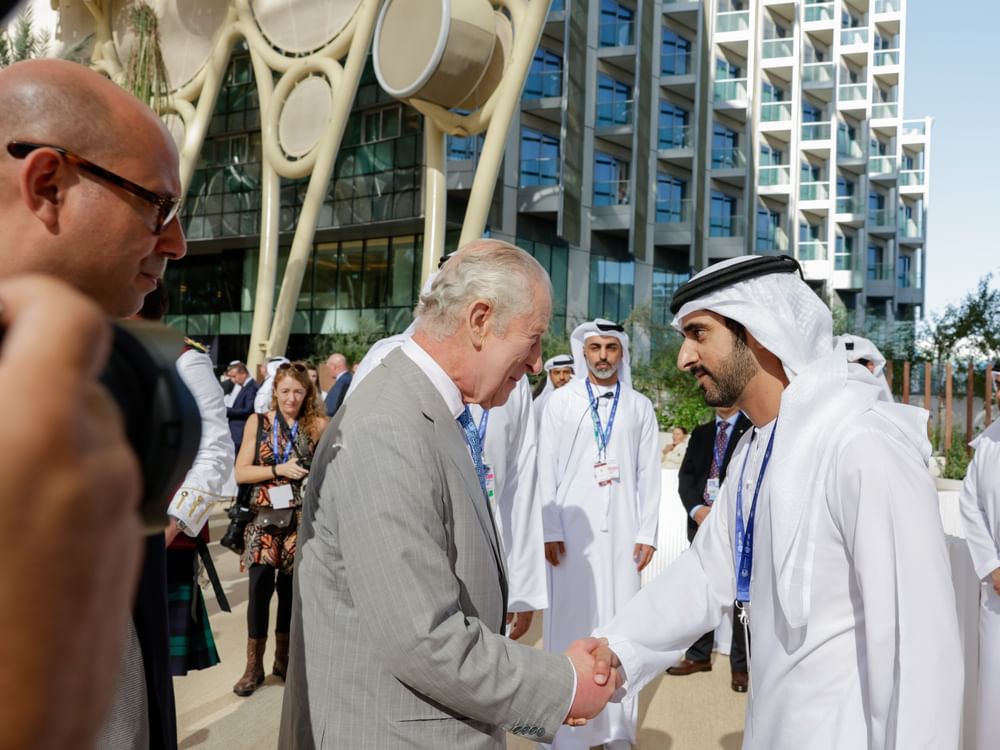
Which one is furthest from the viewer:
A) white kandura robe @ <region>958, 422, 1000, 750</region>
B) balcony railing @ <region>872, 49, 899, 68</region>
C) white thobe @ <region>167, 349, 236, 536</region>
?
balcony railing @ <region>872, 49, 899, 68</region>

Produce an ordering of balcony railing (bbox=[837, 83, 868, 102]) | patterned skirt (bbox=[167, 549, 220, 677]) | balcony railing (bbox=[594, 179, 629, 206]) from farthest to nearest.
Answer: balcony railing (bbox=[837, 83, 868, 102]), balcony railing (bbox=[594, 179, 629, 206]), patterned skirt (bbox=[167, 549, 220, 677])

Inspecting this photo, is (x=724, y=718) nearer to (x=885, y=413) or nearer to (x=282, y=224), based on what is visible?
(x=885, y=413)

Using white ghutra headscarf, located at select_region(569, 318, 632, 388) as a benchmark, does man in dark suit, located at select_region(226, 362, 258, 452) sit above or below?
below

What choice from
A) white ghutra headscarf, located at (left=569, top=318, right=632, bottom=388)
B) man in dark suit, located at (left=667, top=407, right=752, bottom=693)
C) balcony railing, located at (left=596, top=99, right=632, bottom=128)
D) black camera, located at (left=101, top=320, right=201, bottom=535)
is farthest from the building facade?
black camera, located at (left=101, top=320, right=201, bottom=535)

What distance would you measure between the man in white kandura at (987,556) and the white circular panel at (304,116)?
771 inches

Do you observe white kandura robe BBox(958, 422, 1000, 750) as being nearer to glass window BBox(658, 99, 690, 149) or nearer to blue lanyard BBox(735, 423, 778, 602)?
blue lanyard BBox(735, 423, 778, 602)

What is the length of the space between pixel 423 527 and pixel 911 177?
181 ft

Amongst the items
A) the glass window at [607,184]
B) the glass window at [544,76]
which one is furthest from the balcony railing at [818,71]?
the glass window at [544,76]

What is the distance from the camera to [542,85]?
91.8ft

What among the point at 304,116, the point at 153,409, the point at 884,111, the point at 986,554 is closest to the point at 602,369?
the point at 986,554

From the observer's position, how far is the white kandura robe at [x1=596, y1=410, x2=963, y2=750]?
6.54 feet

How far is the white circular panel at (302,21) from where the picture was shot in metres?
22.2

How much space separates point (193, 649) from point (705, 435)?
4116 mm

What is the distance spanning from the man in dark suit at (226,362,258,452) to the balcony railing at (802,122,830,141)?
112ft
